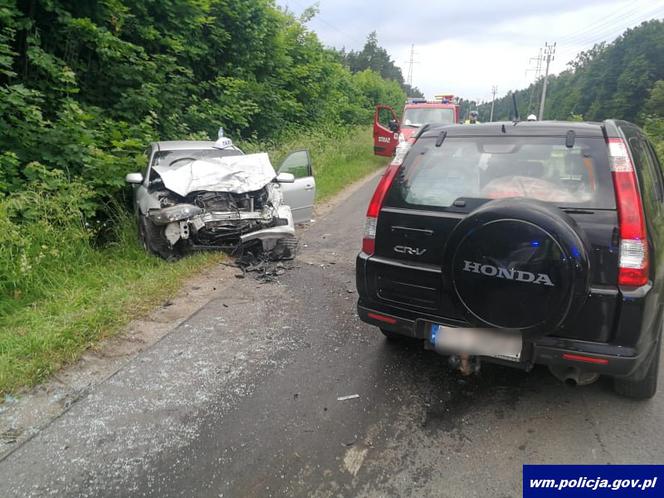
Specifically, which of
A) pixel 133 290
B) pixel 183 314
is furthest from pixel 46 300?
pixel 183 314

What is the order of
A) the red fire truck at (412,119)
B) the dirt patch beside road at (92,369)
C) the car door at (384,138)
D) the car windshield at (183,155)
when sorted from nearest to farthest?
1. the dirt patch beside road at (92,369)
2. the car windshield at (183,155)
3. the red fire truck at (412,119)
4. the car door at (384,138)

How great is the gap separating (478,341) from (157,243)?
457cm

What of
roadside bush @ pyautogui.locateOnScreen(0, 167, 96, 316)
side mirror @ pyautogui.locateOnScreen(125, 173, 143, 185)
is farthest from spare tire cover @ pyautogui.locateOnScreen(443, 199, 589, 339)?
side mirror @ pyautogui.locateOnScreen(125, 173, 143, 185)

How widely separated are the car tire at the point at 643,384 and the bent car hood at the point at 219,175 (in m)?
4.69

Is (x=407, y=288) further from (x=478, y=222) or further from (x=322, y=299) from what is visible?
(x=322, y=299)

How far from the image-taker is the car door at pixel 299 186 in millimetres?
7305

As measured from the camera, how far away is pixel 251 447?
8.45ft

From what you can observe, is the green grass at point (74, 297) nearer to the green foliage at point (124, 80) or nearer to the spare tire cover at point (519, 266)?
the green foliage at point (124, 80)

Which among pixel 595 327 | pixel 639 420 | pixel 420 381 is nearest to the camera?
pixel 595 327

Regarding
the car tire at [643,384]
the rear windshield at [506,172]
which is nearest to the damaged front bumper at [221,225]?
the rear windshield at [506,172]

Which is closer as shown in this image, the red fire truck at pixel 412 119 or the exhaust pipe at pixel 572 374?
the exhaust pipe at pixel 572 374

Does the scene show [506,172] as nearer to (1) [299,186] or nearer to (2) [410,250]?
(2) [410,250]

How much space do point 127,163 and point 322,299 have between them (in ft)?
14.1

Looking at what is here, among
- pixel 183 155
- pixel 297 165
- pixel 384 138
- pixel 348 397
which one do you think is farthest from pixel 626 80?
pixel 348 397
